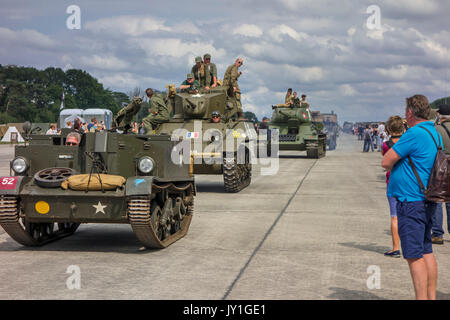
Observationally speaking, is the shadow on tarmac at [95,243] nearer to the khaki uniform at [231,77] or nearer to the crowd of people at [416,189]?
the crowd of people at [416,189]

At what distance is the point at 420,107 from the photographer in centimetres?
536

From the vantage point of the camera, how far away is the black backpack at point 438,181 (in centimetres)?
521

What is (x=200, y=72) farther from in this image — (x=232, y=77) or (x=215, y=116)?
(x=215, y=116)

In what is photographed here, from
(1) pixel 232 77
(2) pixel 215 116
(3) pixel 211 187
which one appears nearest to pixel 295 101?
(1) pixel 232 77

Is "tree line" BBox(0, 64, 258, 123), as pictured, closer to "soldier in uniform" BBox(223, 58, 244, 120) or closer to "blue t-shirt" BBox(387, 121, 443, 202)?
"soldier in uniform" BBox(223, 58, 244, 120)

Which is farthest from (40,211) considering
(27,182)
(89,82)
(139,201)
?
(89,82)

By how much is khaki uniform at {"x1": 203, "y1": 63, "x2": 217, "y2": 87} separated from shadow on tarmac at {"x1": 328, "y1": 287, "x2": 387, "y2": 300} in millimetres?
12921

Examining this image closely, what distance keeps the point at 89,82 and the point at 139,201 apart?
122m

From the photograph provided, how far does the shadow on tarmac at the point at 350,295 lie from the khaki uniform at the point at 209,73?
1292 centimetres

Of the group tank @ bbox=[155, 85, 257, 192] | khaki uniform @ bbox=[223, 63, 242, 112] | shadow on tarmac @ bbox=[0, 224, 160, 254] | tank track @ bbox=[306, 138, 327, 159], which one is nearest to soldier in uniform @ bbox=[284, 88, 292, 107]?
tank track @ bbox=[306, 138, 327, 159]

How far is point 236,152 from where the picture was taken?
51.9 ft

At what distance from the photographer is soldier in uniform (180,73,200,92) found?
18.4 m

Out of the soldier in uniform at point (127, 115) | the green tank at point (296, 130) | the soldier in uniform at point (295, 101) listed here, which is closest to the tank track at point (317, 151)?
the green tank at point (296, 130)

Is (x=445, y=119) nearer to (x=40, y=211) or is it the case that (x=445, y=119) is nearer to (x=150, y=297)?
(x=150, y=297)
